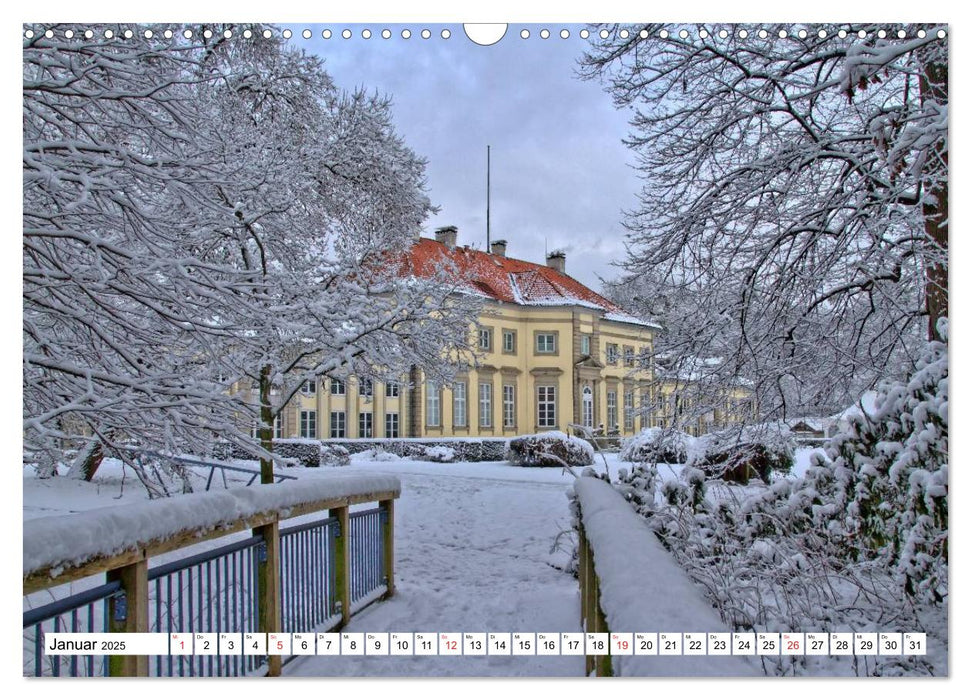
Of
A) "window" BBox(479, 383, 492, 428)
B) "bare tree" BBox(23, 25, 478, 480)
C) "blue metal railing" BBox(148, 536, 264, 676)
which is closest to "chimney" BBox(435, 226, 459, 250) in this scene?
"bare tree" BBox(23, 25, 478, 480)

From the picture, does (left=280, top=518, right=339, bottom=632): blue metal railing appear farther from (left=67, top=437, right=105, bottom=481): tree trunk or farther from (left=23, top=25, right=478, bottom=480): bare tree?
(left=67, top=437, right=105, bottom=481): tree trunk

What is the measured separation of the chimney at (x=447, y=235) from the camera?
451 centimetres

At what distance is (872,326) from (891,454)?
3.36 ft

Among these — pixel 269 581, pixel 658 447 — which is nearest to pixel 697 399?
Answer: pixel 658 447

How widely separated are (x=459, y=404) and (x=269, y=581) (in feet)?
11.7

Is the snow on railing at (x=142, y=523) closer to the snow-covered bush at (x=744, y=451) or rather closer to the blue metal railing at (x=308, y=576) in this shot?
the blue metal railing at (x=308, y=576)

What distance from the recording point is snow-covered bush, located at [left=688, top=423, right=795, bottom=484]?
538 centimetres

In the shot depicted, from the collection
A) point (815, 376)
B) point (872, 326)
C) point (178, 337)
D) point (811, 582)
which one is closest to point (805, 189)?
point (872, 326)

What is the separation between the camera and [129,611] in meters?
2.44

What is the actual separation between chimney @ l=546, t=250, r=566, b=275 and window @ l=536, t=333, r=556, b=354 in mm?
2094

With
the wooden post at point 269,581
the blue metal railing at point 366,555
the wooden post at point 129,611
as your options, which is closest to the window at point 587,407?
the blue metal railing at point 366,555

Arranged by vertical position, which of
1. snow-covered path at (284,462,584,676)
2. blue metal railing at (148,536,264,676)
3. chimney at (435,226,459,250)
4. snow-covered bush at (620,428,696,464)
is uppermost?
Answer: chimney at (435,226,459,250)

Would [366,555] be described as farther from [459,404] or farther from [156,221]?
[156,221]

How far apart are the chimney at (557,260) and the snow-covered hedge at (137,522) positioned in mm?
1720
